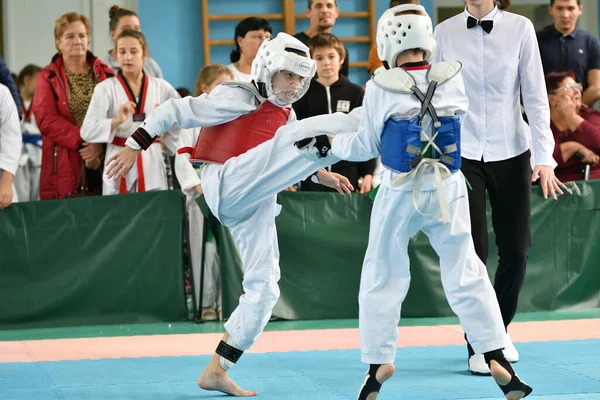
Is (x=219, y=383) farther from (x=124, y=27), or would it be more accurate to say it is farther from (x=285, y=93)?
(x=124, y=27)

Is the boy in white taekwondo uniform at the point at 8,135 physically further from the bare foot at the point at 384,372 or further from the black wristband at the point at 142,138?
the bare foot at the point at 384,372

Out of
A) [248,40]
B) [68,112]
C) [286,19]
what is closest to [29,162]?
[68,112]

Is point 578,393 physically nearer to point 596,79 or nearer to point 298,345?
point 298,345

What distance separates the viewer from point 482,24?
185 inches

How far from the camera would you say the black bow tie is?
185 inches

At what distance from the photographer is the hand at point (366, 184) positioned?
6934 mm

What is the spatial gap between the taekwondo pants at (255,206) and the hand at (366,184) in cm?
251

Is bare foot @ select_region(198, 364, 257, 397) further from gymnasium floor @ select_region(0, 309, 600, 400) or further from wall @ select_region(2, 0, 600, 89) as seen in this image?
wall @ select_region(2, 0, 600, 89)

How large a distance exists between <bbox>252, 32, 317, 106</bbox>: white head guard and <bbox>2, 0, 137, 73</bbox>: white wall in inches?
275

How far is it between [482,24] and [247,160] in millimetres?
1443

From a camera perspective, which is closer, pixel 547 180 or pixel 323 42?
pixel 547 180

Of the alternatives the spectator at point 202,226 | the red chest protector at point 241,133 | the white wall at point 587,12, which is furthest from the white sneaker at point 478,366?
the white wall at point 587,12

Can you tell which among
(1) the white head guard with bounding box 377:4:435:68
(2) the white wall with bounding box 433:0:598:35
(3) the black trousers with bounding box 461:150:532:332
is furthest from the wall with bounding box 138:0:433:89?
(1) the white head guard with bounding box 377:4:435:68

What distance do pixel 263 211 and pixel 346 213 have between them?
101 inches
